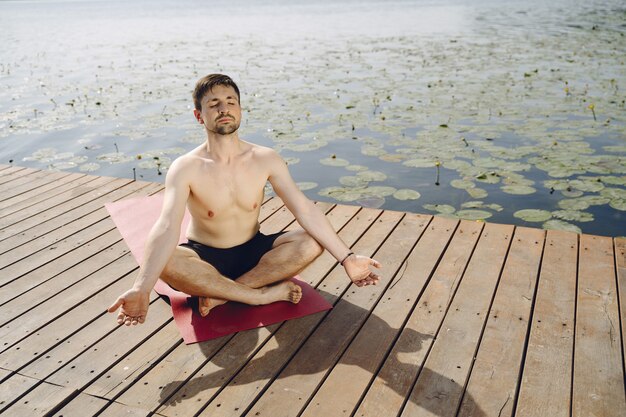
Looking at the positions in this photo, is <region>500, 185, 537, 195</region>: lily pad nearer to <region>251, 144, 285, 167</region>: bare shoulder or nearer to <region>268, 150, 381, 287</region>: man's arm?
<region>268, 150, 381, 287</region>: man's arm

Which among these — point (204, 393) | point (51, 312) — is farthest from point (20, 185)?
point (204, 393)

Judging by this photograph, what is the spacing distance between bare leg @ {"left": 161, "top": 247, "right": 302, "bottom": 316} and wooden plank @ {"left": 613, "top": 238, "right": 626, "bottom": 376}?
137cm

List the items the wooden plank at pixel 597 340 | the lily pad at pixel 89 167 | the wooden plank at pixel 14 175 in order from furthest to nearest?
the lily pad at pixel 89 167 < the wooden plank at pixel 14 175 < the wooden plank at pixel 597 340

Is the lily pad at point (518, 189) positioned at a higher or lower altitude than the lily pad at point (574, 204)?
higher

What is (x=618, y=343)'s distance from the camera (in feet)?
7.16

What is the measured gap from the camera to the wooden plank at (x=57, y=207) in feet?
11.5

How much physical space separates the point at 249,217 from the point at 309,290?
0.46m

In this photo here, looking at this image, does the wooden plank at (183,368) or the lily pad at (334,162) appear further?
the lily pad at (334,162)

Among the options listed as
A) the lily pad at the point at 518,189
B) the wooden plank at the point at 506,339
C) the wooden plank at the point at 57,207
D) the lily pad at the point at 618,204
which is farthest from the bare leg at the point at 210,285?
the lily pad at the point at 618,204

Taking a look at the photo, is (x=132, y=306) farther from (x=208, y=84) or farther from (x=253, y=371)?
(x=208, y=84)

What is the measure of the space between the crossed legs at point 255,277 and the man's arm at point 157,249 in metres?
0.14

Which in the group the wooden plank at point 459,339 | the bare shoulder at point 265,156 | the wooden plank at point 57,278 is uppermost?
the bare shoulder at point 265,156

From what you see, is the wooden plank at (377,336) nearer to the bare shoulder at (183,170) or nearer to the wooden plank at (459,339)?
the wooden plank at (459,339)

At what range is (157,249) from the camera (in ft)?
6.84
